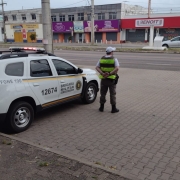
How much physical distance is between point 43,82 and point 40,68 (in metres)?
0.36

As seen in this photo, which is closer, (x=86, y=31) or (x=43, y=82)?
(x=43, y=82)

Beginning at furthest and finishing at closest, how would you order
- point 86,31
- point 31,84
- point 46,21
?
point 86,31 < point 46,21 < point 31,84

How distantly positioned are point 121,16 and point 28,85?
46.9 m

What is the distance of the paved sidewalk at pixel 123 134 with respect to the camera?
3.84 m

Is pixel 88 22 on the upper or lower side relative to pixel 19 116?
upper

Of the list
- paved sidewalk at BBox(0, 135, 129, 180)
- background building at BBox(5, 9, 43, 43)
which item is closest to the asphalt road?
paved sidewalk at BBox(0, 135, 129, 180)

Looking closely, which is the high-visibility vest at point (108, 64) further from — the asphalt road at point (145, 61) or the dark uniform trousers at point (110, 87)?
the asphalt road at point (145, 61)

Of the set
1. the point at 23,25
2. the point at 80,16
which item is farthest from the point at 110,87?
the point at 23,25

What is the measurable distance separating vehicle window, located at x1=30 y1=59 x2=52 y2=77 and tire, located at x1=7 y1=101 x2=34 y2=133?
76cm

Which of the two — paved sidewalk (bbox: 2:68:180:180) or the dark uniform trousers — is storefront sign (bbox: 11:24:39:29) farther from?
the dark uniform trousers

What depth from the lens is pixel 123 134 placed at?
498 centimetres

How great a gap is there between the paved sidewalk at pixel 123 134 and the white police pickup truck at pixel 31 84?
0.42 metres

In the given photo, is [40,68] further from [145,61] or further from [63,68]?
[145,61]

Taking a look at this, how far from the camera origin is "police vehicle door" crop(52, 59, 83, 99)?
20.1ft
